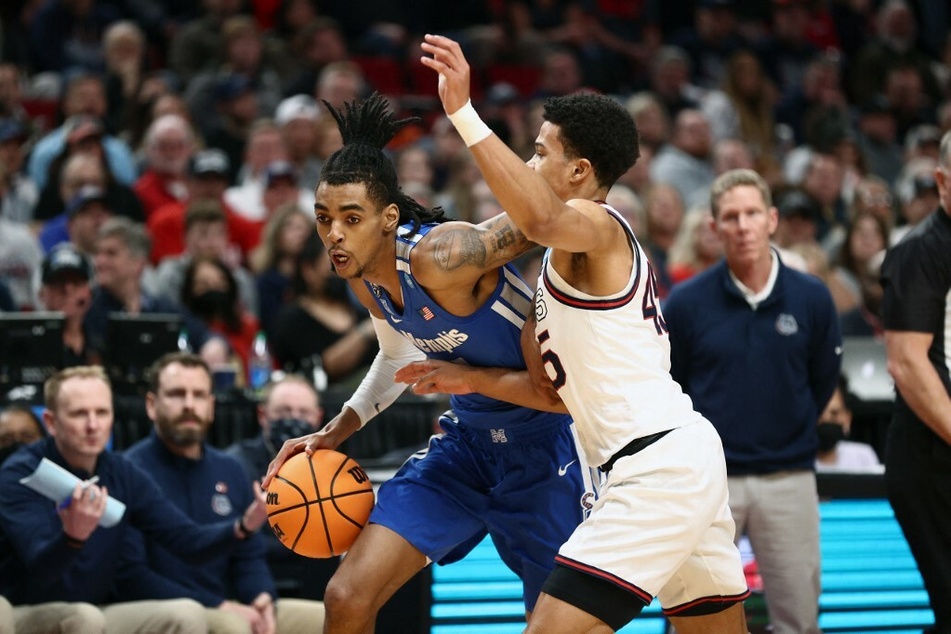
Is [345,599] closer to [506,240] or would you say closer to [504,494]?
[504,494]

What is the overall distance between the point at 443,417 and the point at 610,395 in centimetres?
110

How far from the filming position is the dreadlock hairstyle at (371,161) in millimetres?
4816

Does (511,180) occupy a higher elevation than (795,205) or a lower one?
lower

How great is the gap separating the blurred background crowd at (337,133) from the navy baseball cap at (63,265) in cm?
1

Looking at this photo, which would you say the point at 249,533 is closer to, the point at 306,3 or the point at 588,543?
the point at 588,543

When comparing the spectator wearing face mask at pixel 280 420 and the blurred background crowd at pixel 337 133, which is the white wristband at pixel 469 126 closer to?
the spectator wearing face mask at pixel 280 420

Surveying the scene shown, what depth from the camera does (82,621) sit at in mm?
6117

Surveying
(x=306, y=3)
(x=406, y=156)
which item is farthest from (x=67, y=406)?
(x=306, y=3)

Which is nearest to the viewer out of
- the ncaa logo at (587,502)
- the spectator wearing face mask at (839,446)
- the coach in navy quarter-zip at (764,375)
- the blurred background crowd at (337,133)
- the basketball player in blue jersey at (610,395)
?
the basketball player in blue jersey at (610,395)

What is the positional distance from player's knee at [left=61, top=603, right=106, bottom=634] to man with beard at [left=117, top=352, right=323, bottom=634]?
51 centimetres

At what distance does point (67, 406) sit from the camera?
21.1 ft

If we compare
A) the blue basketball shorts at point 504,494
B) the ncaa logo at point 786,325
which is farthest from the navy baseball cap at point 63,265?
the ncaa logo at point 786,325

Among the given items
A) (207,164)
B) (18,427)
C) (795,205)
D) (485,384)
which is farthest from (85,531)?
(795,205)

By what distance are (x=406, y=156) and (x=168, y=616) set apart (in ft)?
18.1
